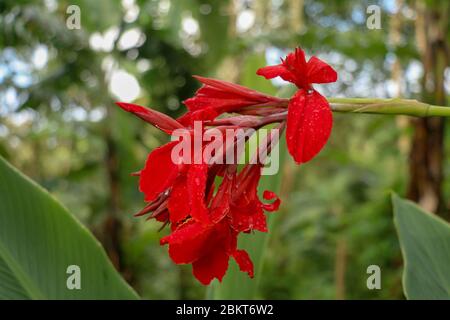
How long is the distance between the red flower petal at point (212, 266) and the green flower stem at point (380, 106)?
0.57 ft

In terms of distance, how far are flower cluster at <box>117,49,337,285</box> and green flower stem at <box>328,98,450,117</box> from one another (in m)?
0.02

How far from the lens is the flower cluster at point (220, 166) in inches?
20.1

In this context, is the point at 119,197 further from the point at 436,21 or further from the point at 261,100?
the point at 261,100

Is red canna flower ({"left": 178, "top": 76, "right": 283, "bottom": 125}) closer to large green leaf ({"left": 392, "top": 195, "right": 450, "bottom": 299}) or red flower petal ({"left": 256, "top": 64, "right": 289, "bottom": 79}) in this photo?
red flower petal ({"left": 256, "top": 64, "right": 289, "bottom": 79})

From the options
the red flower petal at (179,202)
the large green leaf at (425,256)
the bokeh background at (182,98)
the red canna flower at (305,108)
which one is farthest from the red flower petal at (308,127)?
the bokeh background at (182,98)

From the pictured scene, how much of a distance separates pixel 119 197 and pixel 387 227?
51.8 inches

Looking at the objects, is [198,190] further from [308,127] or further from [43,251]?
[43,251]

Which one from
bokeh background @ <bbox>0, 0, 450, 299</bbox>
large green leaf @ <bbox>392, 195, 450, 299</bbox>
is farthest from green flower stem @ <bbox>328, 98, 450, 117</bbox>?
bokeh background @ <bbox>0, 0, 450, 299</bbox>

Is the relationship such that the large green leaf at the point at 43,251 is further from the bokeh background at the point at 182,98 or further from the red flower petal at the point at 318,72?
the bokeh background at the point at 182,98

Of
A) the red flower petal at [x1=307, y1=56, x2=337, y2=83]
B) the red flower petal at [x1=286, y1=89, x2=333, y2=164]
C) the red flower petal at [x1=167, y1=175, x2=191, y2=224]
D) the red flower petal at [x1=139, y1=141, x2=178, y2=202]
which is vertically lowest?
the red flower petal at [x1=167, y1=175, x2=191, y2=224]

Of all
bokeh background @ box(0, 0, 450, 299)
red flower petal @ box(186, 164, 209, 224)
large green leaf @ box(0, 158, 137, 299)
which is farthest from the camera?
bokeh background @ box(0, 0, 450, 299)

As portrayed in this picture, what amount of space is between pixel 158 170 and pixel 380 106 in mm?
210

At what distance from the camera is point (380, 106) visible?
Result: 0.52 m

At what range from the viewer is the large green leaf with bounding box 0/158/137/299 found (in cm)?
80
